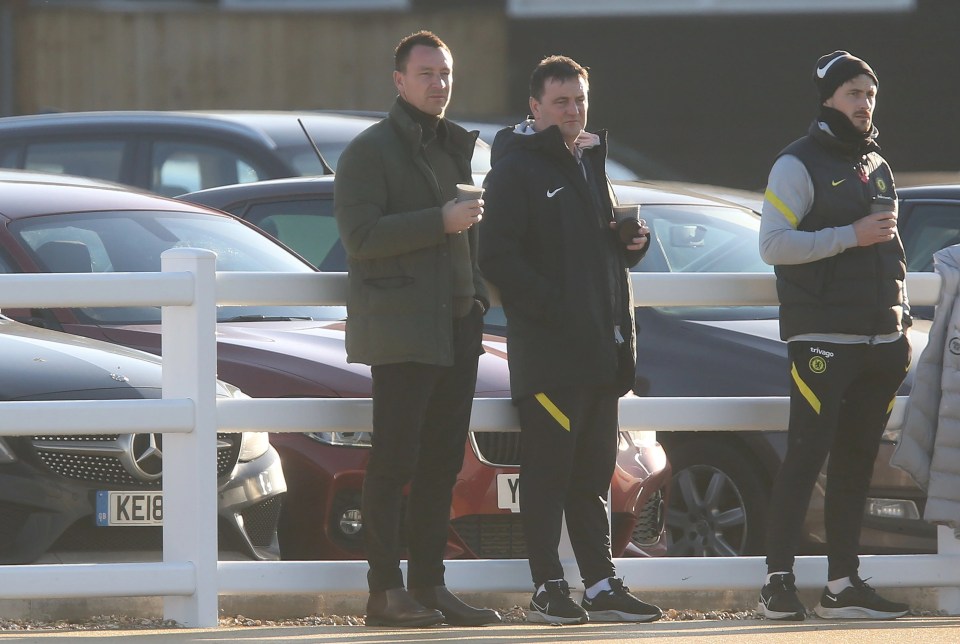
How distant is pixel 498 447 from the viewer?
21.7ft

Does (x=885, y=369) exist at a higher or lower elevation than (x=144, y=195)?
lower

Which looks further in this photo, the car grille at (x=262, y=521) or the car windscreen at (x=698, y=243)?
the car windscreen at (x=698, y=243)

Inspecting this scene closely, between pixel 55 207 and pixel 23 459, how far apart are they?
182cm

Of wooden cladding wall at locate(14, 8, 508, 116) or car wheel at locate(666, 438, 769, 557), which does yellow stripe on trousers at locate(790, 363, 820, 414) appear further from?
wooden cladding wall at locate(14, 8, 508, 116)

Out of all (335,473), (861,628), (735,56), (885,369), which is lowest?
(861,628)

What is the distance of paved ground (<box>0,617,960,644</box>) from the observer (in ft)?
17.9

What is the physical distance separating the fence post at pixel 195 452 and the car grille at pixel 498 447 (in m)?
1.24

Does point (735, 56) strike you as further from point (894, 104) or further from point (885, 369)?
point (885, 369)

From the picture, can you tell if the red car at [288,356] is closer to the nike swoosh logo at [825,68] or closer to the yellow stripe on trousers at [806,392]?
the yellow stripe on trousers at [806,392]

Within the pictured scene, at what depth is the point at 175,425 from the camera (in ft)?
18.3

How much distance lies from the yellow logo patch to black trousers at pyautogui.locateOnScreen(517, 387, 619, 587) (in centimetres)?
64

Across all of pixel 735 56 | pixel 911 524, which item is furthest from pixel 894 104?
pixel 911 524

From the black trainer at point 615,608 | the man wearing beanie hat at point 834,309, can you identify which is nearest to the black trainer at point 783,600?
the man wearing beanie hat at point 834,309

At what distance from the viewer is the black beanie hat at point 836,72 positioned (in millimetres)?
6020
